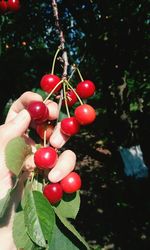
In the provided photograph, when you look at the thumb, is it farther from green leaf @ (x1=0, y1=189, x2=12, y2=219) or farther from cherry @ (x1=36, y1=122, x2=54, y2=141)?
green leaf @ (x1=0, y1=189, x2=12, y2=219)

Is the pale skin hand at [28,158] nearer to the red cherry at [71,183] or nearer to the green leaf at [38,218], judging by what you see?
the red cherry at [71,183]

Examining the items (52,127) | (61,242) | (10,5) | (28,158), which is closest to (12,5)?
(10,5)

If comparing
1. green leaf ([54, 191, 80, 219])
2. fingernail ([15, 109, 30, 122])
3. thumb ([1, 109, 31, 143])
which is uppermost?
fingernail ([15, 109, 30, 122])

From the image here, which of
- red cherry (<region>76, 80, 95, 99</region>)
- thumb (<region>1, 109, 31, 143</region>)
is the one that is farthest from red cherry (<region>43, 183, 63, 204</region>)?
red cherry (<region>76, 80, 95, 99</region>)

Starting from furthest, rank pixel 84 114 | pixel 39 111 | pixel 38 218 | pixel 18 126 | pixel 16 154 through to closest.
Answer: pixel 18 126 < pixel 84 114 < pixel 39 111 < pixel 16 154 < pixel 38 218

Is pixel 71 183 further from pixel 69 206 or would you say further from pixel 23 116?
pixel 23 116

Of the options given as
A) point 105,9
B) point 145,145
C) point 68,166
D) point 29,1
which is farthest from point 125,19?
point 68,166

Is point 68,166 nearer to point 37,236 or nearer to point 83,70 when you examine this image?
point 37,236
